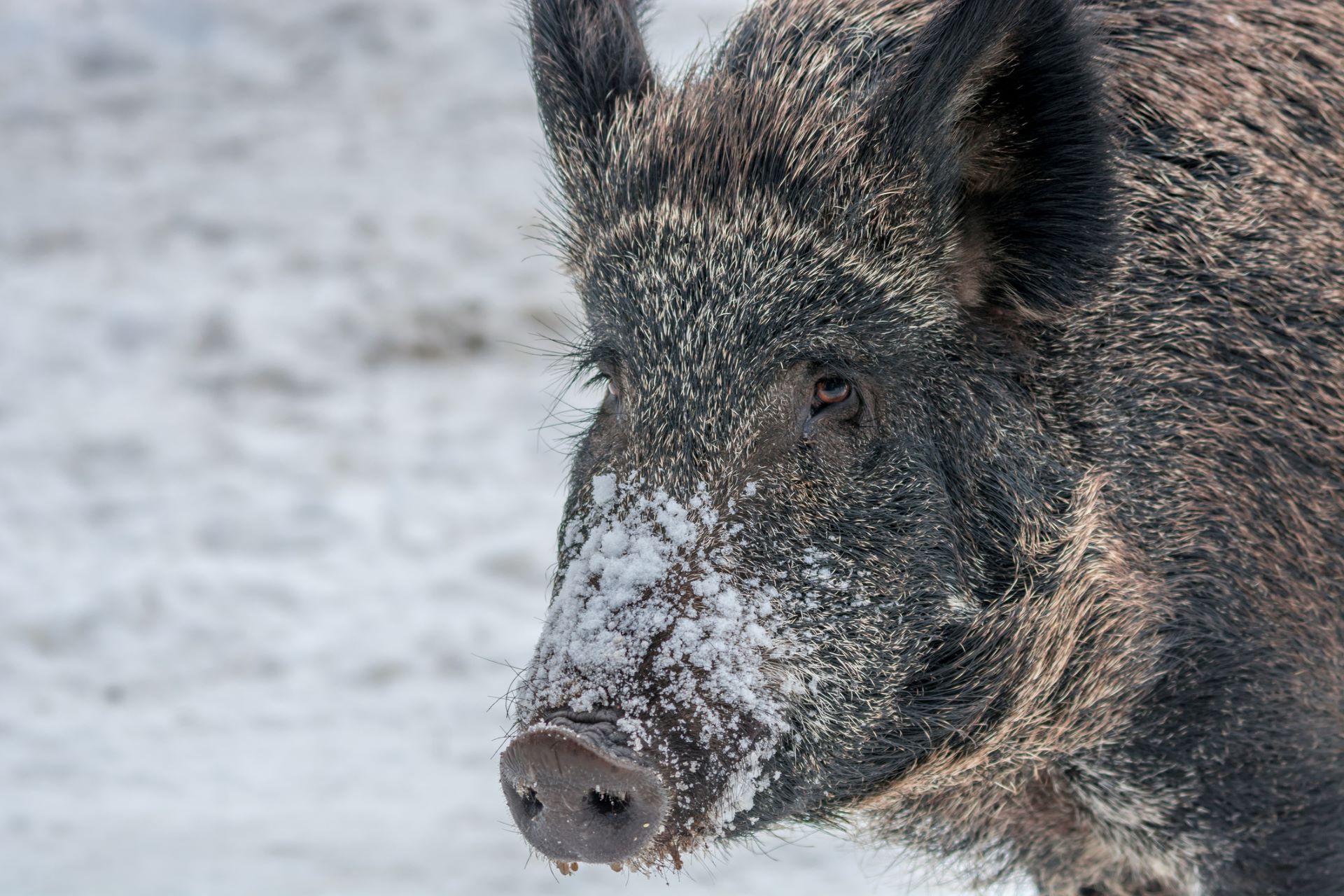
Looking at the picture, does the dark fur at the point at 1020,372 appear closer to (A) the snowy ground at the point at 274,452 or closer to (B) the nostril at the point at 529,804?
(B) the nostril at the point at 529,804

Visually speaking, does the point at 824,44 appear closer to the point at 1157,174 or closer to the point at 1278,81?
the point at 1157,174

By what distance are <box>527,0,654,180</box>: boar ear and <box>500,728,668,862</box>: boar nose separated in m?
1.50

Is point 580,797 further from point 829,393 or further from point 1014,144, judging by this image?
point 1014,144

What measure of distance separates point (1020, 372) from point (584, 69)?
1276 mm

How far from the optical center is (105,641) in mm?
5949

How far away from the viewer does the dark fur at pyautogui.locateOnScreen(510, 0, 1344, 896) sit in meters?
2.87

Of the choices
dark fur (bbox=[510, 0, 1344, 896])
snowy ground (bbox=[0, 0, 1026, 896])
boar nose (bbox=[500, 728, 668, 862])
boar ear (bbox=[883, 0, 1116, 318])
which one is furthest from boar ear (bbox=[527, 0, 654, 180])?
boar nose (bbox=[500, 728, 668, 862])

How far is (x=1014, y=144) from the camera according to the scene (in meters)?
2.95

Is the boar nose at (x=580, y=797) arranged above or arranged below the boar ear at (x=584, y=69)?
below

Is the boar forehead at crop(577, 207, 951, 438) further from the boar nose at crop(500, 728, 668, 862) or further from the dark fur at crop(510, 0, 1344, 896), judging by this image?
the boar nose at crop(500, 728, 668, 862)

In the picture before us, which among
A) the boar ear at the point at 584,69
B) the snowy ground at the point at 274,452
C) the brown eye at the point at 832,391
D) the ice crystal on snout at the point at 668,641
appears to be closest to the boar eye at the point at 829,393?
the brown eye at the point at 832,391

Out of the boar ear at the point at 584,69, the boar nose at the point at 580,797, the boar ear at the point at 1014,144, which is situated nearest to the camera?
the boar nose at the point at 580,797

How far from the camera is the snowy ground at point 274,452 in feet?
16.4

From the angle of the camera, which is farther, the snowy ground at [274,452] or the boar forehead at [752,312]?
the snowy ground at [274,452]
